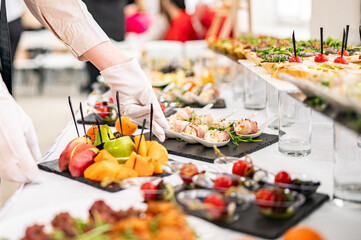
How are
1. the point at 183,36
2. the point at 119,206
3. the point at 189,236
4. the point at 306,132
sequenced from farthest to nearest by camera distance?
the point at 183,36 → the point at 306,132 → the point at 119,206 → the point at 189,236

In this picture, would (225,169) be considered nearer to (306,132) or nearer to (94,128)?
(306,132)

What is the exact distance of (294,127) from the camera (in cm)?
161

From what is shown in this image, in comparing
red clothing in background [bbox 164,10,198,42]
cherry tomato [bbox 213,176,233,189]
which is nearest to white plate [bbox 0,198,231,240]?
cherry tomato [bbox 213,176,233,189]

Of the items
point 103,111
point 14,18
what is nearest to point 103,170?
point 103,111

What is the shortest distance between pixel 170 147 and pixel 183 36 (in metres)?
5.46

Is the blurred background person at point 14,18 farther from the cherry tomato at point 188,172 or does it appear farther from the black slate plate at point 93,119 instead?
the cherry tomato at point 188,172

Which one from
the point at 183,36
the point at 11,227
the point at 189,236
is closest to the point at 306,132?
the point at 189,236

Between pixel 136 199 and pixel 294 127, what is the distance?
65 centimetres

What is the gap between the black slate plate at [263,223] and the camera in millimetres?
994

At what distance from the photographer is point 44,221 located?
106cm

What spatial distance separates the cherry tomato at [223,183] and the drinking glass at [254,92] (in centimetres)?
129

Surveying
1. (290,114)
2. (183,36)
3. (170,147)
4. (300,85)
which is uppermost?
(300,85)

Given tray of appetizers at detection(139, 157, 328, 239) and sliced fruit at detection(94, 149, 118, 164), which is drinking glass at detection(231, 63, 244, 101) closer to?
sliced fruit at detection(94, 149, 118, 164)

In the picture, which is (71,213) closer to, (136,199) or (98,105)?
(136,199)
